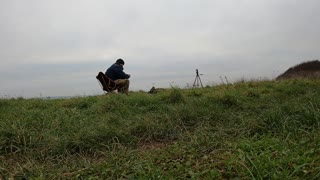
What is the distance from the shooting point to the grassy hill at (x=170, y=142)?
305cm

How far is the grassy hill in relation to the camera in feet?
10.00

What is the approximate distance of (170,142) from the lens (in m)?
4.50

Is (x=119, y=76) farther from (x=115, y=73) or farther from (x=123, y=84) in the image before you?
(x=123, y=84)

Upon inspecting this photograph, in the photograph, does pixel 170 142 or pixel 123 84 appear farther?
pixel 123 84

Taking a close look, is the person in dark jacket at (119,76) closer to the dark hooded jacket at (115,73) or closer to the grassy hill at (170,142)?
the dark hooded jacket at (115,73)

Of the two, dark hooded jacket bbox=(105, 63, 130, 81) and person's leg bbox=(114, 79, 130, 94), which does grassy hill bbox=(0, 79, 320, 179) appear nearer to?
person's leg bbox=(114, 79, 130, 94)

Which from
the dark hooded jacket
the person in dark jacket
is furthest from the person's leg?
the dark hooded jacket

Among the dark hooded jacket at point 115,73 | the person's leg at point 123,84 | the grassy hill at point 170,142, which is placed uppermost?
the dark hooded jacket at point 115,73

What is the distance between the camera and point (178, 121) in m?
5.10

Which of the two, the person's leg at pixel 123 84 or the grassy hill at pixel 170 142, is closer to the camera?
the grassy hill at pixel 170 142

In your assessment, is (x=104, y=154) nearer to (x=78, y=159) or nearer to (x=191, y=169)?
(x=78, y=159)

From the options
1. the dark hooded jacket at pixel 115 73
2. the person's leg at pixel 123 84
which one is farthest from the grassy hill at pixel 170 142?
the dark hooded jacket at pixel 115 73

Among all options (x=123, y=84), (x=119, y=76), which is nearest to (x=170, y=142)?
(x=123, y=84)

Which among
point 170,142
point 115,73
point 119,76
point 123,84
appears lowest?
point 170,142
